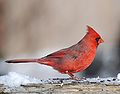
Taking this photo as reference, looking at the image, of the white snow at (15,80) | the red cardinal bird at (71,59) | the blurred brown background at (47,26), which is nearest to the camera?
the white snow at (15,80)

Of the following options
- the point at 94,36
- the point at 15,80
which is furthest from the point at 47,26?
the point at 15,80

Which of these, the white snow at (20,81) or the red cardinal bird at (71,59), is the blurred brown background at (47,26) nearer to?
the red cardinal bird at (71,59)

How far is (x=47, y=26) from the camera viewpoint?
4.01 metres

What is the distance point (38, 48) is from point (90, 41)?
1.76 m

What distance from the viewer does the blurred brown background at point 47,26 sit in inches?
157

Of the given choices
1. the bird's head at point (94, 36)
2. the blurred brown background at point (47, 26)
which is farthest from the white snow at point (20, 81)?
the blurred brown background at point (47, 26)

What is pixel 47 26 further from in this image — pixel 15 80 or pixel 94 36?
pixel 15 80

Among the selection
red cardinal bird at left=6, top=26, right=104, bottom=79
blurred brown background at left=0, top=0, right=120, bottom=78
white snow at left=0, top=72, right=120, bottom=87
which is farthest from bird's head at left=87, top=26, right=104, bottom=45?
blurred brown background at left=0, top=0, right=120, bottom=78

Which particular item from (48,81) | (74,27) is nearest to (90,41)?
(48,81)

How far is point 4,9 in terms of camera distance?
402 centimetres

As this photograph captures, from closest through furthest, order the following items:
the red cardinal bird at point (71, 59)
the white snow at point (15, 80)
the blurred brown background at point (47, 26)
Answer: the white snow at point (15, 80) → the red cardinal bird at point (71, 59) → the blurred brown background at point (47, 26)

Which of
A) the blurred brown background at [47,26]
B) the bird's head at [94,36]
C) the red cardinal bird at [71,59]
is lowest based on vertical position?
the red cardinal bird at [71,59]

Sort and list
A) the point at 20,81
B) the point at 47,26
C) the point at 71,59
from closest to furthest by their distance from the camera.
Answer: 1. the point at 20,81
2. the point at 71,59
3. the point at 47,26

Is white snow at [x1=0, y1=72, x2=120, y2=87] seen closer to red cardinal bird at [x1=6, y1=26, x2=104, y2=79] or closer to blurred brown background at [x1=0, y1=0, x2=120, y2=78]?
red cardinal bird at [x1=6, y1=26, x2=104, y2=79]
